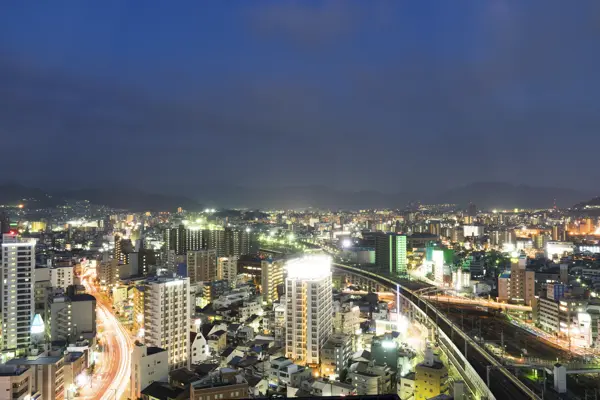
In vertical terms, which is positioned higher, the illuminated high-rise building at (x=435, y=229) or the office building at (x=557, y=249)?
the illuminated high-rise building at (x=435, y=229)

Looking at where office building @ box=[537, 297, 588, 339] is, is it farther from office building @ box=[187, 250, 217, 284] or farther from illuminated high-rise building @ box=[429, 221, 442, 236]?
illuminated high-rise building @ box=[429, 221, 442, 236]

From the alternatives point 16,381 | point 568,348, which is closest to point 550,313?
point 568,348

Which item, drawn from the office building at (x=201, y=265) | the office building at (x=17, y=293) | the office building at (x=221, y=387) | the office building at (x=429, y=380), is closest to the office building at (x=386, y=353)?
the office building at (x=429, y=380)

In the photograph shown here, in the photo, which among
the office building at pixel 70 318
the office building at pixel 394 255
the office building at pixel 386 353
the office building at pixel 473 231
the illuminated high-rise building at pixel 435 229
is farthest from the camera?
the illuminated high-rise building at pixel 435 229

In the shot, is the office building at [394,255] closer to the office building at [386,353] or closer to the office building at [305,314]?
the office building at [305,314]

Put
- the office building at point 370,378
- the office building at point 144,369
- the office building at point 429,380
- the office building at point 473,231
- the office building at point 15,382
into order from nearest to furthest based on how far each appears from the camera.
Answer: the office building at point 15,382 → the office building at point 429,380 → the office building at point 144,369 → the office building at point 370,378 → the office building at point 473,231

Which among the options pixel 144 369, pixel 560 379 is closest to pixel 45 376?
pixel 144 369

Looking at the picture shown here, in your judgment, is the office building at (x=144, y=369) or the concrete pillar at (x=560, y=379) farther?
the concrete pillar at (x=560, y=379)
